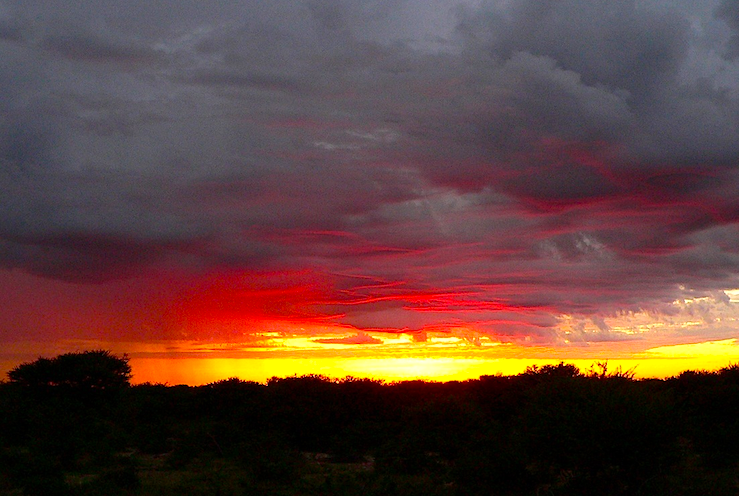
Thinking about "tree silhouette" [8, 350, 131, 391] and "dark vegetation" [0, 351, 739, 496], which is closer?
"dark vegetation" [0, 351, 739, 496]

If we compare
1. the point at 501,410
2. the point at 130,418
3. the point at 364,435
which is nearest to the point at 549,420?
the point at 364,435

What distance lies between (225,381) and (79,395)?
9.12 metres

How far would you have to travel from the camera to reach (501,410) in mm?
44000

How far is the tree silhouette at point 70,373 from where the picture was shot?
1756 inches

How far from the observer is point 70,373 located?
44.5 metres

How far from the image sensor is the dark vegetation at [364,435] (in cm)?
1947

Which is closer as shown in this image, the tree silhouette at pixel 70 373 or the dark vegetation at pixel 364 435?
the dark vegetation at pixel 364 435

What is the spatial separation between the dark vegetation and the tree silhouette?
0.08 m

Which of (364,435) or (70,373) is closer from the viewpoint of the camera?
(364,435)

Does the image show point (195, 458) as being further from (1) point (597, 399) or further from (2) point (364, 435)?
(1) point (597, 399)

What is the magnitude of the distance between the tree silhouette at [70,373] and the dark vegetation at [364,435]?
0.28 feet

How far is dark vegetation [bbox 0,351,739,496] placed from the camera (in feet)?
63.9

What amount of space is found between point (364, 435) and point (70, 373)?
62.8 feet

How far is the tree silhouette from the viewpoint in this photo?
146 ft
